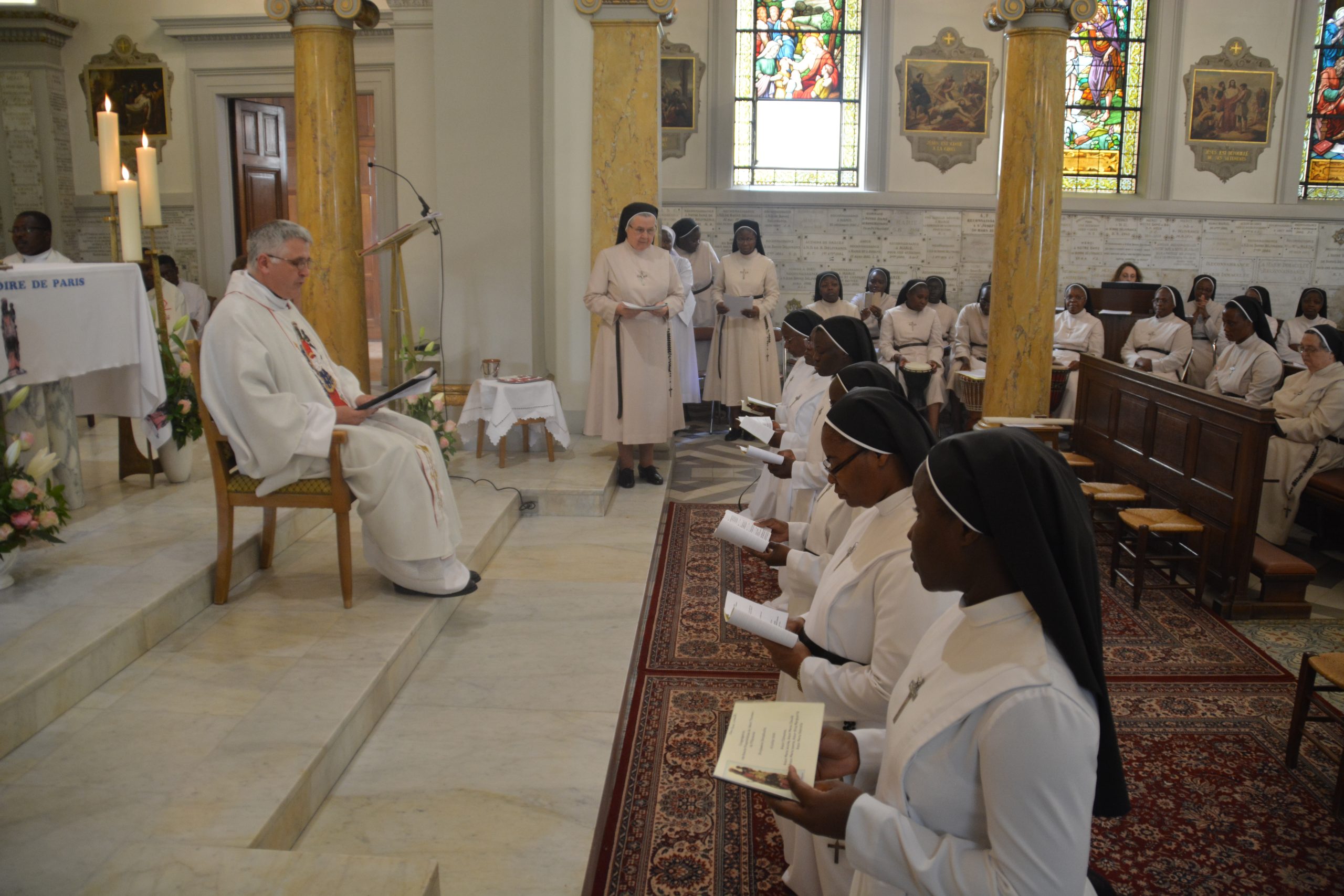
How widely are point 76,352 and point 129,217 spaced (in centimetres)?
70

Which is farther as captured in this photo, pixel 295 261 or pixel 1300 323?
pixel 1300 323

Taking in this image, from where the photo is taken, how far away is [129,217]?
4.91 meters

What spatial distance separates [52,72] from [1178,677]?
41.6 ft

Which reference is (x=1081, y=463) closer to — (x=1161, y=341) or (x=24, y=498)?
(x=1161, y=341)

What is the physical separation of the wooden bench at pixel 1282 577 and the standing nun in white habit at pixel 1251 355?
7.88 ft

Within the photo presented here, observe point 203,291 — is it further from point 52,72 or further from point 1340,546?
point 1340,546

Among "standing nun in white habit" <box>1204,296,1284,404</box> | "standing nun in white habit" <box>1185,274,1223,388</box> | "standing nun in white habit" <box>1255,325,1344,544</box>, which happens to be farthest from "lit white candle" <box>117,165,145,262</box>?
"standing nun in white habit" <box>1185,274,1223,388</box>

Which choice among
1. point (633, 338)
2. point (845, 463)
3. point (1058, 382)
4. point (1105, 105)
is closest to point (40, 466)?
point (845, 463)

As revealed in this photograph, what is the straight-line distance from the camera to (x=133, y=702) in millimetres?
3426

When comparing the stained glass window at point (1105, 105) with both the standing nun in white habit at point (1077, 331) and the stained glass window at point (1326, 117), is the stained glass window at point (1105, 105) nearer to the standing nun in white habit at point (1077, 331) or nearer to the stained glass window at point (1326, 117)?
the stained glass window at point (1326, 117)

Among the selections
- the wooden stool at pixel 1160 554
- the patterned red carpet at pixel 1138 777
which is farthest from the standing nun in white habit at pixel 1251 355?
the patterned red carpet at pixel 1138 777

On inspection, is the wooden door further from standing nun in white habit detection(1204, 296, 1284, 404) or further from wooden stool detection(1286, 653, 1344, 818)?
wooden stool detection(1286, 653, 1344, 818)

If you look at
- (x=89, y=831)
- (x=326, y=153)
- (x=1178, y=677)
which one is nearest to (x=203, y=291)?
(x=326, y=153)

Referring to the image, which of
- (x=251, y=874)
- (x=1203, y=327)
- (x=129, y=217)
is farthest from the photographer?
(x=1203, y=327)
